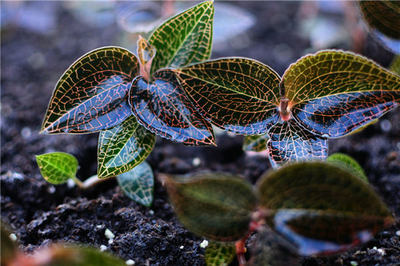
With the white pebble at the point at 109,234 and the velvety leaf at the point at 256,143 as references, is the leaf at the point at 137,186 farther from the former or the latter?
the velvety leaf at the point at 256,143

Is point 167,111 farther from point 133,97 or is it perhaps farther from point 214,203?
point 214,203

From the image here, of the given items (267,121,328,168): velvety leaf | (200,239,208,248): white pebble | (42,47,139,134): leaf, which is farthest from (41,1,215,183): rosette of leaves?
(200,239,208,248): white pebble

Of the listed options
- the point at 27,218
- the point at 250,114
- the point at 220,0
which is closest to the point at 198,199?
the point at 250,114

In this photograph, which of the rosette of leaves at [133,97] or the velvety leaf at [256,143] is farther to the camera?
the velvety leaf at [256,143]

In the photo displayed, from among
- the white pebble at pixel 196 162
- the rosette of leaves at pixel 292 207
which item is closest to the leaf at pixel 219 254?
the rosette of leaves at pixel 292 207

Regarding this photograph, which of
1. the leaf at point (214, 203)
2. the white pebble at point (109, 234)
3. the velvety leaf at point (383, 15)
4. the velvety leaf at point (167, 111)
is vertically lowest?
the white pebble at point (109, 234)

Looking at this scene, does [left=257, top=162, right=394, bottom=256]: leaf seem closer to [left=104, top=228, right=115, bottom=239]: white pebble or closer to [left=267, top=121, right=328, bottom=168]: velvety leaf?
[left=267, top=121, right=328, bottom=168]: velvety leaf
